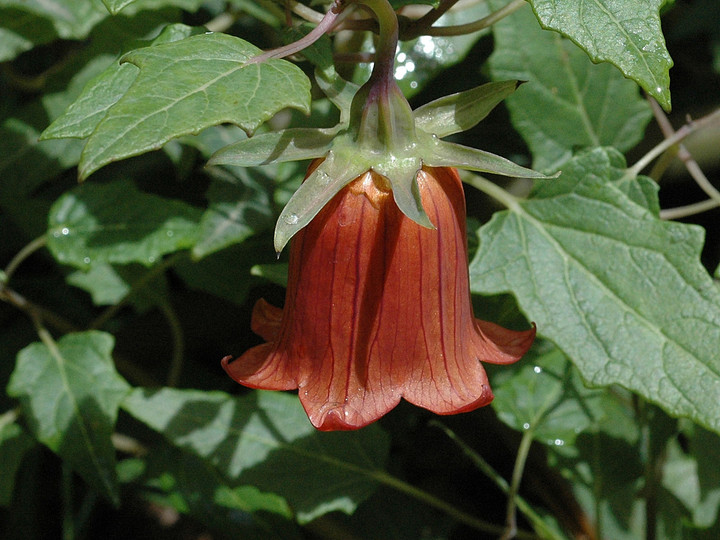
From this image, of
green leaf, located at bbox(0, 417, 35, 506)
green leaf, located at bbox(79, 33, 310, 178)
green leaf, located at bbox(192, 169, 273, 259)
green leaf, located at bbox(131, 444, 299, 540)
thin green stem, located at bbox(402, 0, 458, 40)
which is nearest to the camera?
green leaf, located at bbox(79, 33, 310, 178)

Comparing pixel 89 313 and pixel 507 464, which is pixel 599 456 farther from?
pixel 89 313

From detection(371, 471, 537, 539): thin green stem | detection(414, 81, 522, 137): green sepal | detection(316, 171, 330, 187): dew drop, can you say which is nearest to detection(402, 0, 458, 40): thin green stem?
detection(414, 81, 522, 137): green sepal

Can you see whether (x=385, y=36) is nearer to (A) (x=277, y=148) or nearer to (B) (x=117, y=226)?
(A) (x=277, y=148)

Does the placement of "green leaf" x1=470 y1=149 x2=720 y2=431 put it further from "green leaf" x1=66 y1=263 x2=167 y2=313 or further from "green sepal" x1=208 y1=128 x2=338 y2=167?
"green leaf" x1=66 y1=263 x2=167 y2=313

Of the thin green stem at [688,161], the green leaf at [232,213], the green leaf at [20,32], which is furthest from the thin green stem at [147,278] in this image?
the thin green stem at [688,161]

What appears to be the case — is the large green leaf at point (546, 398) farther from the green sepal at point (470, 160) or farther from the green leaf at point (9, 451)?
the green leaf at point (9, 451)

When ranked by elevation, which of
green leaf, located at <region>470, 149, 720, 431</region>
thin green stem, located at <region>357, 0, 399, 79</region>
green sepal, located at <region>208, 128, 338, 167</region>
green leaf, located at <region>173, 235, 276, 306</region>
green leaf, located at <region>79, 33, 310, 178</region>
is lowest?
green leaf, located at <region>173, 235, 276, 306</region>
